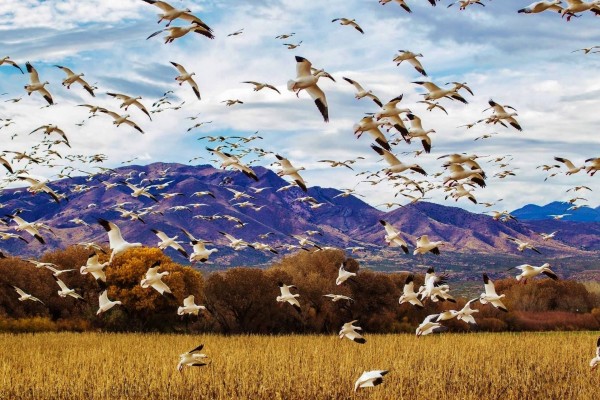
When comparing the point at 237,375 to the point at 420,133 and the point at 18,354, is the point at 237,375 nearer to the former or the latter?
the point at 420,133


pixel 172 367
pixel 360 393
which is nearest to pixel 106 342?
pixel 172 367

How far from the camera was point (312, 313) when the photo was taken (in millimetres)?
58438

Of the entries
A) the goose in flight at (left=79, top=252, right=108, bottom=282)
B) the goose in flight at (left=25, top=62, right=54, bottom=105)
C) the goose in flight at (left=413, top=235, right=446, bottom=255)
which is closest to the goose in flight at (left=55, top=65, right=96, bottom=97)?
the goose in flight at (left=25, top=62, right=54, bottom=105)

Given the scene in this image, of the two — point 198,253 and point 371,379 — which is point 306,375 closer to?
point 198,253

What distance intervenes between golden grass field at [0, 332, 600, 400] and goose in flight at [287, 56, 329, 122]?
8.14 m

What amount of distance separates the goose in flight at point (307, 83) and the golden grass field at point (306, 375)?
8.14 m

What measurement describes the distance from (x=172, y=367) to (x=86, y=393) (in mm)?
5817

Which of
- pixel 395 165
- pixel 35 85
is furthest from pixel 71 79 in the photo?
pixel 395 165

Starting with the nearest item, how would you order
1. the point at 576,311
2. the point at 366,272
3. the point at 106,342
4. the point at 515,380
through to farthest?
1. the point at 515,380
2. the point at 106,342
3. the point at 366,272
4. the point at 576,311

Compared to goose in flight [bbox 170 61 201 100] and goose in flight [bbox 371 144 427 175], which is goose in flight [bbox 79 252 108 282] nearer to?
goose in flight [bbox 170 61 201 100]

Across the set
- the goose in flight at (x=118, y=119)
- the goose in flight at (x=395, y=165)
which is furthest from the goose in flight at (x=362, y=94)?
the goose in flight at (x=118, y=119)

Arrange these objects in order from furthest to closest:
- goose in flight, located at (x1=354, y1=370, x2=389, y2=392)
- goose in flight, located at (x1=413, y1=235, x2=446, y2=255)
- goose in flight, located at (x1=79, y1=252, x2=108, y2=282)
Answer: goose in flight, located at (x1=79, y1=252, x2=108, y2=282)
goose in flight, located at (x1=413, y1=235, x2=446, y2=255)
goose in flight, located at (x1=354, y1=370, x2=389, y2=392)

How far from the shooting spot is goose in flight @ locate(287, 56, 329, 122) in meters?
19.1

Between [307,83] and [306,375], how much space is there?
34.9 feet
